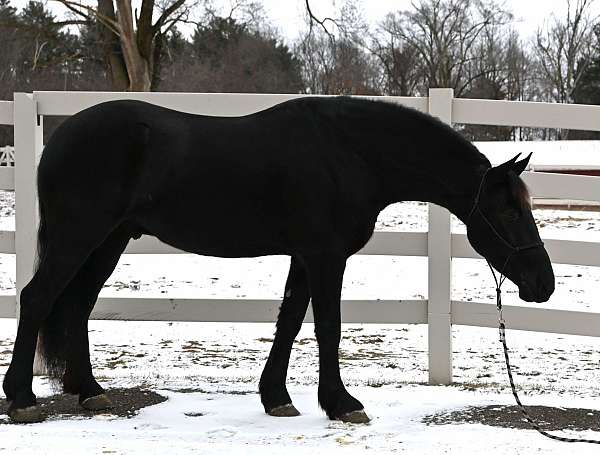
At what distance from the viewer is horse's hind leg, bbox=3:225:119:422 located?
422 cm

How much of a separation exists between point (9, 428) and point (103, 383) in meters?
1.07

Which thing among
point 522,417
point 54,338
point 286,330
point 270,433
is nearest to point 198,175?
point 286,330

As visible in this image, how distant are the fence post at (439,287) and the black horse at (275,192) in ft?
2.93

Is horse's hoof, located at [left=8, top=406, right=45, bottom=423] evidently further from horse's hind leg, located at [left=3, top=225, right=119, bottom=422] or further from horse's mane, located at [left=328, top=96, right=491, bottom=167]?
horse's mane, located at [left=328, top=96, right=491, bottom=167]

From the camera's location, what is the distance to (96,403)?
14.8 ft

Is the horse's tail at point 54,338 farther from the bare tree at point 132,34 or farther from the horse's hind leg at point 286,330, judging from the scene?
the bare tree at point 132,34

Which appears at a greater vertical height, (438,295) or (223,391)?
(438,295)

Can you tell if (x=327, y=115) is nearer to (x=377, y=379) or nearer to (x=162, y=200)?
(x=162, y=200)

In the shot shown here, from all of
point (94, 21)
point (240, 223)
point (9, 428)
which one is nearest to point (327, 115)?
point (240, 223)

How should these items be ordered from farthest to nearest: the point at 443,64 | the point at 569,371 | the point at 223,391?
1. the point at 443,64
2. the point at 569,371
3. the point at 223,391

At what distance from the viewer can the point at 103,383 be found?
5.09 m

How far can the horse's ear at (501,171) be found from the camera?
161 inches

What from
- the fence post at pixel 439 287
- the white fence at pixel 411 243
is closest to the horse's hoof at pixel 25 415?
the white fence at pixel 411 243

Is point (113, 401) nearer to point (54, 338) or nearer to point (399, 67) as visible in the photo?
point (54, 338)
